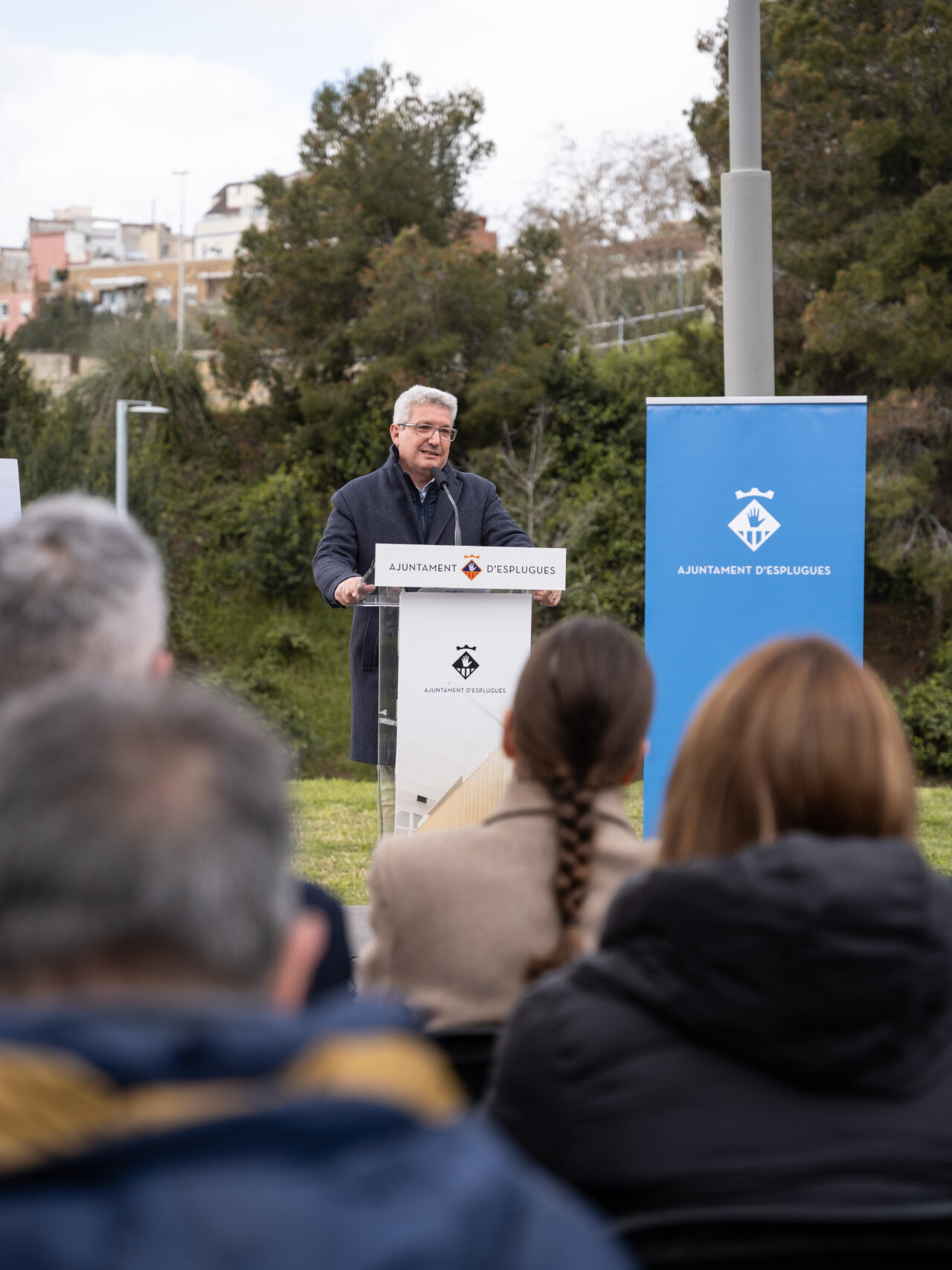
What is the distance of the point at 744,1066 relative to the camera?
1.36 m

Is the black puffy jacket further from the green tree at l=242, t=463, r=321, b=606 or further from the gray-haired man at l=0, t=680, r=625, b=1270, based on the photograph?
the green tree at l=242, t=463, r=321, b=606

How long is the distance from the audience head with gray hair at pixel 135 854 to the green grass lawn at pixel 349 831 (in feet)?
16.0

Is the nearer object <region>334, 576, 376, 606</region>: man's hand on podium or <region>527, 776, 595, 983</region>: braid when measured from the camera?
<region>527, 776, 595, 983</region>: braid

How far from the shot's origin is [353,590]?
430cm

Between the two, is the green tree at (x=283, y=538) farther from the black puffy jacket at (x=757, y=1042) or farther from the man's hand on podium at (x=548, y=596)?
the black puffy jacket at (x=757, y=1042)

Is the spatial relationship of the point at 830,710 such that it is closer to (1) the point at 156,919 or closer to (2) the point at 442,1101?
(2) the point at 442,1101

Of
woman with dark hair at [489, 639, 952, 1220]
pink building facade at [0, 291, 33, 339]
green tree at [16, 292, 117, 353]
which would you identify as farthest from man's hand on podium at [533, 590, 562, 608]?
pink building facade at [0, 291, 33, 339]

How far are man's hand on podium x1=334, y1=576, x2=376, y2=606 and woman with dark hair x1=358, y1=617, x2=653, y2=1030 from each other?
7.52 feet

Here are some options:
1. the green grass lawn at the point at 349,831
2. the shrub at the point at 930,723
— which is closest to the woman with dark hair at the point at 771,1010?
the green grass lawn at the point at 349,831

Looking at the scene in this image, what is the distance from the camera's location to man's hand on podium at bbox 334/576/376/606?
4297 mm

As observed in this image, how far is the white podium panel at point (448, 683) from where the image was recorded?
4383 mm

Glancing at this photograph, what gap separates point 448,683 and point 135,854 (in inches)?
139

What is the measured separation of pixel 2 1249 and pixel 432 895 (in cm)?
119

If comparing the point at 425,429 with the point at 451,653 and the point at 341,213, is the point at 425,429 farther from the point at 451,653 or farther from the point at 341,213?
the point at 341,213
